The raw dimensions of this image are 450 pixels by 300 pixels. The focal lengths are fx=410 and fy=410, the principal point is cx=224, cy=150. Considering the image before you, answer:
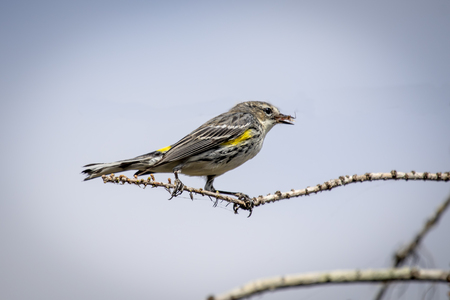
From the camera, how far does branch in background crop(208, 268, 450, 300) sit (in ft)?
6.07

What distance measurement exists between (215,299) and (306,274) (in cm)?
48

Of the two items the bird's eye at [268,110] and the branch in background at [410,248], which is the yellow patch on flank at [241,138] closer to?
the bird's eye at [268,110]

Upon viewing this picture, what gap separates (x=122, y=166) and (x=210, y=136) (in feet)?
6.13

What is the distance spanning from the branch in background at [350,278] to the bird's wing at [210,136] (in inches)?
227

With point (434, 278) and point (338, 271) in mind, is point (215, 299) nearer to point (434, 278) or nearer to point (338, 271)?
point (338, 271)

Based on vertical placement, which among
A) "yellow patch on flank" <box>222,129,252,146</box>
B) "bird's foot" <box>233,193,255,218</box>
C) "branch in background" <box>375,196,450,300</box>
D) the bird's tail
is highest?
the bird's tail

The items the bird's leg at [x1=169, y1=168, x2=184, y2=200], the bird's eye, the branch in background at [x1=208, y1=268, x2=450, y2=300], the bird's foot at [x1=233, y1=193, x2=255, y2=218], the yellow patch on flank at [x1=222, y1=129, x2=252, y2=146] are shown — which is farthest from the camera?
the bird's eye

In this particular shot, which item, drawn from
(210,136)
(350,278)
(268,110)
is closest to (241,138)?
(210,136)

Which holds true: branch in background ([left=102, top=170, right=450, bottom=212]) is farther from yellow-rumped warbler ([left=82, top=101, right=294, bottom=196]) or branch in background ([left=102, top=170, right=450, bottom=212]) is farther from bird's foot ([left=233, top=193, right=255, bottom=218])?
yellow-rumped warbler ([left=82, top=101, right=294, bottom=196])

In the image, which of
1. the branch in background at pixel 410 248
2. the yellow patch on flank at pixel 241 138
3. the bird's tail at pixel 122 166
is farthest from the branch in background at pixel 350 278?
the yellow patch on flank at pixel 241 138

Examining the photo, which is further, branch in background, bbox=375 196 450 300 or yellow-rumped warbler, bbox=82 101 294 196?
yellow-rumped warbler, bbox=82 101 294 196

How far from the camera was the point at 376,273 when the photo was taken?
6.19 feet

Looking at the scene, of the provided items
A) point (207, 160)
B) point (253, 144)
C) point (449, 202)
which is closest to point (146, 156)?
point (207, 160)

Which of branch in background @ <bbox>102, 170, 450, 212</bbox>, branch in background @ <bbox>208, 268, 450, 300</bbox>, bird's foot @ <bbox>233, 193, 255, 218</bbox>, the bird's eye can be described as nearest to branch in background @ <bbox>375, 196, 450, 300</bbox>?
branch in background @ <bbox>208, 268, 450, 300</bbox>
